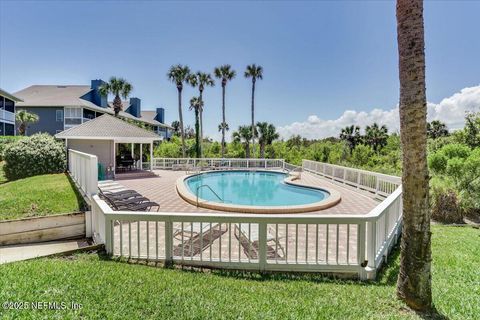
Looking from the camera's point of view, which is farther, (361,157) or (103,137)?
(361,157)

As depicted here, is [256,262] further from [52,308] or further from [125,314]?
[52,308]

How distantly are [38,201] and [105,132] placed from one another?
28.9 ft

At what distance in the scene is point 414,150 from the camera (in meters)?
3.11

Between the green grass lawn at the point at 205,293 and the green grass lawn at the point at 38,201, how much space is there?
4.80 meters

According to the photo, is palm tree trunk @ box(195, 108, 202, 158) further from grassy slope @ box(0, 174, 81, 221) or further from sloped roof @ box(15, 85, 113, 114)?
grassy slope @ box(0, 174, 81, 221)

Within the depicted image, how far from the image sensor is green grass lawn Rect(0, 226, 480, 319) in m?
2.88

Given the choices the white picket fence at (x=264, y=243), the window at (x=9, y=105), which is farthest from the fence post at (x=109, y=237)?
the window at (x=9, y=105)

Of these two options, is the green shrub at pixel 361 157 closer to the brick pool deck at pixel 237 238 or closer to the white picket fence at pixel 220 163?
the white picket fence at pixel 220 163

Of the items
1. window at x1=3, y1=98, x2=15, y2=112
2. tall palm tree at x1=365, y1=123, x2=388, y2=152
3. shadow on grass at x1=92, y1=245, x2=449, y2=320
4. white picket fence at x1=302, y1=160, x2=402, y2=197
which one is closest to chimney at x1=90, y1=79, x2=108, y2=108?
window at x1=3, y1=98, x2=15, y2=112

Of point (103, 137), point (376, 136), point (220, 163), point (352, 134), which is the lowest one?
point (220, 163)

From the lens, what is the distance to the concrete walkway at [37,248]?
20.2 feet

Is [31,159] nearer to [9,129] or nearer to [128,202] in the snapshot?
[128,202]

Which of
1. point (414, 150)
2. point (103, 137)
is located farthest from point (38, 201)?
point (414, 150)

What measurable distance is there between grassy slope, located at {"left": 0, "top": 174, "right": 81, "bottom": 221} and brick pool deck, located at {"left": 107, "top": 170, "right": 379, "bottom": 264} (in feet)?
9.22
